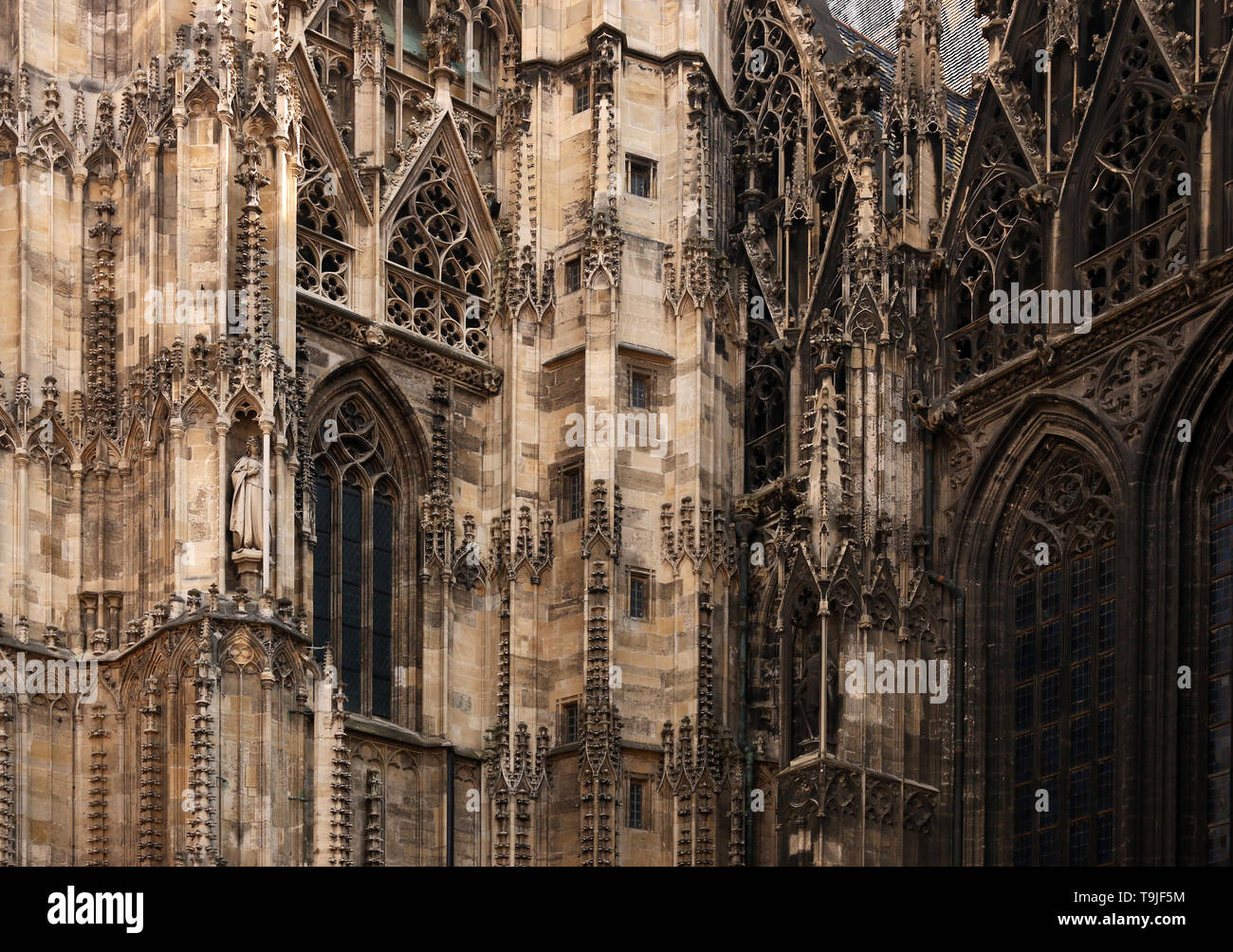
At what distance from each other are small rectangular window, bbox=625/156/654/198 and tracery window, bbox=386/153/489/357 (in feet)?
7.64

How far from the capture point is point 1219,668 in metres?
38.9

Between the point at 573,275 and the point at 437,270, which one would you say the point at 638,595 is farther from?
the point at 437,270

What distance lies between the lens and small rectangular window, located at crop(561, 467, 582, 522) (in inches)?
1722

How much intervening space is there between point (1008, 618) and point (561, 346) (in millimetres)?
7045

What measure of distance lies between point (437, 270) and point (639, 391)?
134 inches

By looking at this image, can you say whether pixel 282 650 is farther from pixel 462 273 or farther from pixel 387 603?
pixel 462 273

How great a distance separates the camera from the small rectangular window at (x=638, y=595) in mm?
43062

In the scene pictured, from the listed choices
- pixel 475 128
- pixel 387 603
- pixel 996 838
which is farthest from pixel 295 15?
pixel 996 838

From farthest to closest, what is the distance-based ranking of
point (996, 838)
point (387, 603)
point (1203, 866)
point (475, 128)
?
point (475, 128) → point (387, 603) → point (996, 838) → point (1203, 866)

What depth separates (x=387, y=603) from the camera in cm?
4391

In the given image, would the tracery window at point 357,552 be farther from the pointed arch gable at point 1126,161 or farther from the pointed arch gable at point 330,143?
the pointed arch gable at point 1126,161

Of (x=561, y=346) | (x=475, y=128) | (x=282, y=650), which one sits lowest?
(x=282, y=650)

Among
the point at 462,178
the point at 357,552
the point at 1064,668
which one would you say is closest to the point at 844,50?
the point at 462,178

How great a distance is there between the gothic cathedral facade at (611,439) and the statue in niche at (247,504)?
47mm
